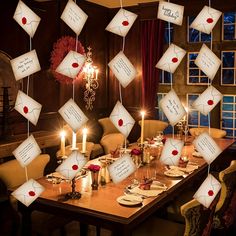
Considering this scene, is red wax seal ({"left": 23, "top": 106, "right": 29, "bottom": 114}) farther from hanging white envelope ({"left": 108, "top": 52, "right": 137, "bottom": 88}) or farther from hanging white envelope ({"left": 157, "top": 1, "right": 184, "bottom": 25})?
hanging white envelope ({"left": 157, "top": 1, "right": 184, "bottom": 25})

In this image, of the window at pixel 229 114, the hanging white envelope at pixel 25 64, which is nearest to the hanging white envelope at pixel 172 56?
the hanging white envelope at pixel 25 64

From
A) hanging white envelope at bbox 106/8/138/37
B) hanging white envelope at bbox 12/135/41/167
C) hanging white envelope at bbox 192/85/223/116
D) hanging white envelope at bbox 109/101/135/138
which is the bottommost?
hanging white envelope at bbox 12/135/41/167

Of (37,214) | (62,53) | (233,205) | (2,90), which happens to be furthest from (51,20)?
(233,205)

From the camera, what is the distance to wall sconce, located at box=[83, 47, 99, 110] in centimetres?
616

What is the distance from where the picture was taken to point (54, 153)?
5.45 m

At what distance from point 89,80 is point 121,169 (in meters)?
4.73

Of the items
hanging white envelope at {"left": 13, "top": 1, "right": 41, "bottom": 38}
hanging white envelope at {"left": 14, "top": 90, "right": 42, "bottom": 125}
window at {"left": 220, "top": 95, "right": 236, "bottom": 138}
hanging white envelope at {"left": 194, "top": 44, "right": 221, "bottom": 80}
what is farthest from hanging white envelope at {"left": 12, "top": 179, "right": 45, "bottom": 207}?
window at {"left": 220, "top": 95, "right": 236, "bottom": 138}

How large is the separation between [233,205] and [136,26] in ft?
13.1

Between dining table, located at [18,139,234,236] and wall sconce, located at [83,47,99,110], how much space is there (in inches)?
131

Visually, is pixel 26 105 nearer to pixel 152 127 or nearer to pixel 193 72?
pixel 152 127

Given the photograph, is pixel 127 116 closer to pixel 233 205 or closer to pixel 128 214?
pixel 128 214

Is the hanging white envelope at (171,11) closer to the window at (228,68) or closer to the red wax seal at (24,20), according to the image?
the red wax seal at (24,20)

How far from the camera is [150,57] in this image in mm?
6242

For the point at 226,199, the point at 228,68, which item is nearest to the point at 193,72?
the point at 228,68
